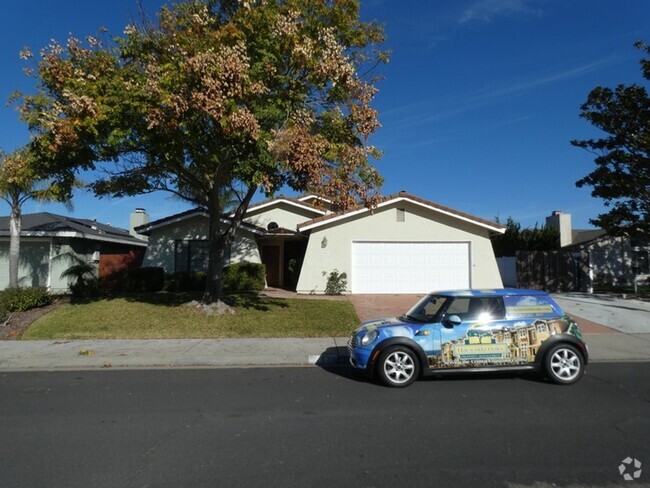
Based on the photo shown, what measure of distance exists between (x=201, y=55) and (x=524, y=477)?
8.82m

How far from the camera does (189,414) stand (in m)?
5.90

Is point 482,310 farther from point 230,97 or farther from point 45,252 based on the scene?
point 45,252

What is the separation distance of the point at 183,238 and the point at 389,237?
29.5 feet

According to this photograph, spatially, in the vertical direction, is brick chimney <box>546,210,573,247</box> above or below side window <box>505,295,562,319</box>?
above

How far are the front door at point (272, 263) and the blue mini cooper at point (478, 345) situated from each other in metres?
15.5

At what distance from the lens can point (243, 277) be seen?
64.0 feet

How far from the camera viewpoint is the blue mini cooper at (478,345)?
7.16 m

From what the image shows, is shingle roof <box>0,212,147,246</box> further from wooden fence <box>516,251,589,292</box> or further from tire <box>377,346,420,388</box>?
wooden fence <box>516,251,589,292</box>

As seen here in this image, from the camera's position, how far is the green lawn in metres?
11.9

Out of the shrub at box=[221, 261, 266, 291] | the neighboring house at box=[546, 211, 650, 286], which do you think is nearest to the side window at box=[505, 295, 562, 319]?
the shrub at box=[221, 261, 266, 291]

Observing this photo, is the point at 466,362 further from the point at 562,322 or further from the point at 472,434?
the point at 472,434

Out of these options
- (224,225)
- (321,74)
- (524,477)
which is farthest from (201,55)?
(224,225)

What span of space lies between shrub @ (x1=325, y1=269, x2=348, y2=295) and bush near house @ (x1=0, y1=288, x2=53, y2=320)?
9.68 metres

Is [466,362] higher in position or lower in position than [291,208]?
lower
